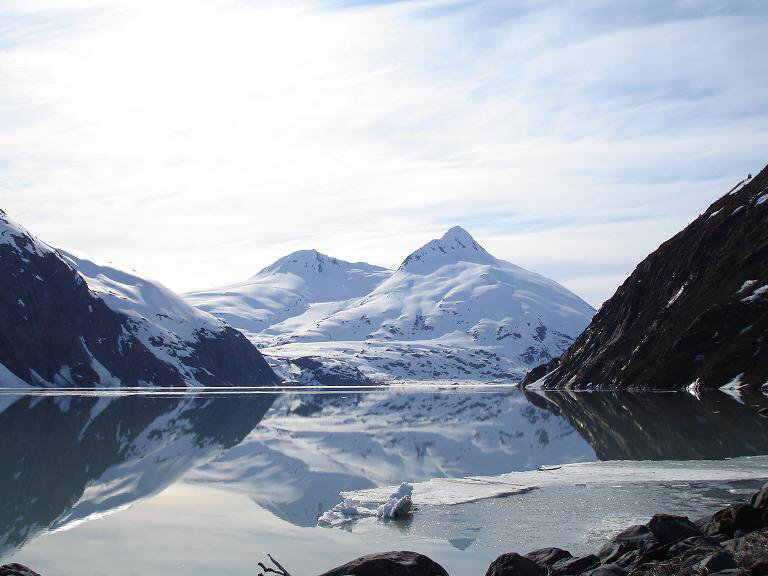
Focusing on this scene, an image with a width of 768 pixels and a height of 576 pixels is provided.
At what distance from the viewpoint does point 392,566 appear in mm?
20969

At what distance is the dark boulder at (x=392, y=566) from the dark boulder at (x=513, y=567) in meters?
1.51

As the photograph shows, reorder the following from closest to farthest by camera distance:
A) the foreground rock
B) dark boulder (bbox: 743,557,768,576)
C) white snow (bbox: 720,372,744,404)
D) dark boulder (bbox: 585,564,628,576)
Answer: dark boulder (bbox: 743,557,768,576)
the foreground rock
dark boulder (bbox: 585,564,628,576)
white snow (bbox: 720,372,744,404)

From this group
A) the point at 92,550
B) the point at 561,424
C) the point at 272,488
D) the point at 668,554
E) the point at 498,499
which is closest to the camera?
the point at 668,554

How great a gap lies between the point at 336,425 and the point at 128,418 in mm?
23735

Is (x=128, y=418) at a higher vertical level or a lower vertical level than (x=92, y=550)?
lower

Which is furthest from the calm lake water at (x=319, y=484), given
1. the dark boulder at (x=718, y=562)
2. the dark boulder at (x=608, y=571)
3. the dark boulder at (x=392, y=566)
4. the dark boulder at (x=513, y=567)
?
the dark boulder at (x=718, y=562)

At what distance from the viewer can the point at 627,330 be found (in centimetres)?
16250

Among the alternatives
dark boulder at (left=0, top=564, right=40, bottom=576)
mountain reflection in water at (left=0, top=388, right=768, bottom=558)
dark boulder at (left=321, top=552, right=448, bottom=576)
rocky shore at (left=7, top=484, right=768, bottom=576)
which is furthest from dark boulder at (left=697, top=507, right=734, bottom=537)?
dark boulder at (left=0, top=564, right=40, bottom=576)

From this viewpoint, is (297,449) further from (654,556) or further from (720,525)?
(654,556)

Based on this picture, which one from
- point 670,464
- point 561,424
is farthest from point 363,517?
point 561,424

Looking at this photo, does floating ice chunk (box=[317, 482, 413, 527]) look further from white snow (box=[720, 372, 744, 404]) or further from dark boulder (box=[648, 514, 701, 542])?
white snow (box=[720, 372, 744, 404])

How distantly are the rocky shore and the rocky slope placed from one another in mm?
91891

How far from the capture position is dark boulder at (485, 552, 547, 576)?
2050 centimetres

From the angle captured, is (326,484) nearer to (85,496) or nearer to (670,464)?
(85,496)
